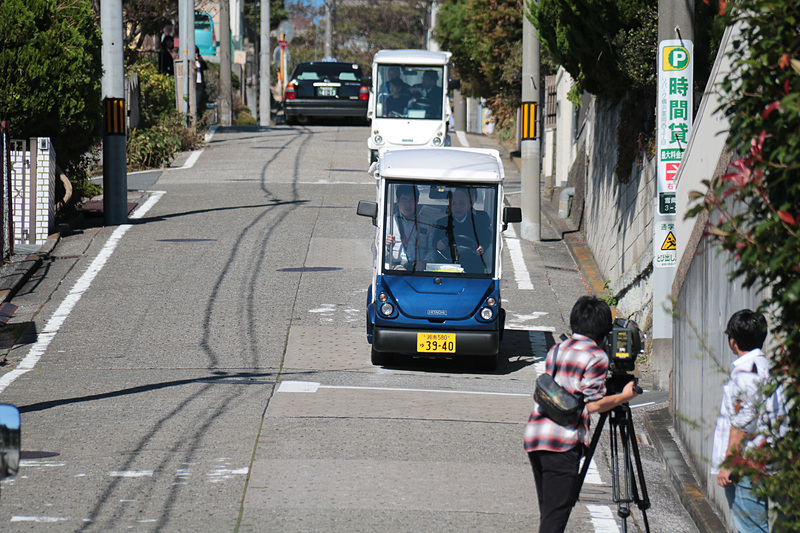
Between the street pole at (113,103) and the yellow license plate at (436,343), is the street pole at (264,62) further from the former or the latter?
the yellow license plate at (436,343)

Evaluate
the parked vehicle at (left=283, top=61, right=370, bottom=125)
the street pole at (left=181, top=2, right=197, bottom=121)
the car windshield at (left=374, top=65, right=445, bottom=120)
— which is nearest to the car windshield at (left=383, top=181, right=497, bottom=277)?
the car windshield at (left=374, top=65, right=445, bottom=120)

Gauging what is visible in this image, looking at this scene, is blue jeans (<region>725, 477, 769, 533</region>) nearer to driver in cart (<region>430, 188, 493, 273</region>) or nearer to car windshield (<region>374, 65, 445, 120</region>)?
driver in cart (<region>430, 188, 493, 273</region>)

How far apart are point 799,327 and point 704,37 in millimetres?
9771

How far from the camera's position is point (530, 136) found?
19.4 metres

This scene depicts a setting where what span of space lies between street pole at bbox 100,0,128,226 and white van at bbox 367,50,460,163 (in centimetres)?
631

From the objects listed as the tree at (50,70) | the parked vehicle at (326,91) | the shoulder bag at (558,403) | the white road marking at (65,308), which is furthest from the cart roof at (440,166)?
the parked vehicle at (326,91)

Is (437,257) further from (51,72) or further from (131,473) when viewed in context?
(51,72)

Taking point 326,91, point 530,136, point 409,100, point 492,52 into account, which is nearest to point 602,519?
point 530,136

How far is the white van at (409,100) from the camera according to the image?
938 inches

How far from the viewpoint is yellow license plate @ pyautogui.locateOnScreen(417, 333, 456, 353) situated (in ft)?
38.5

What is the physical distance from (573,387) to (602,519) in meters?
1.72

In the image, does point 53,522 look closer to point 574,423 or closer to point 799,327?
point 574,423

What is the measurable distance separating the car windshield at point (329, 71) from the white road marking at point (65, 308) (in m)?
13.4

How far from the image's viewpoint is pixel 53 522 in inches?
261
